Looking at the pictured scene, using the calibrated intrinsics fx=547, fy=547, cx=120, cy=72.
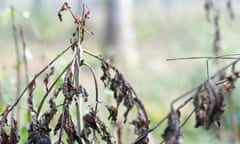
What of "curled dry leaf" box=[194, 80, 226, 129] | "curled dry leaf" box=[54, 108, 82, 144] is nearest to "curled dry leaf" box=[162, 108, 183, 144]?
"curled dry leaf" box=[194, 80, 226, 129]

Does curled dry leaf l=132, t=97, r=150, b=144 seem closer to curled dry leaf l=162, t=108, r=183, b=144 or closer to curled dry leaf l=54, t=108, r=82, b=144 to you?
curled dry leaf l=54, t=108, r=82, b=144

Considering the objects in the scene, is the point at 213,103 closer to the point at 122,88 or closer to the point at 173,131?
the point at 173,131

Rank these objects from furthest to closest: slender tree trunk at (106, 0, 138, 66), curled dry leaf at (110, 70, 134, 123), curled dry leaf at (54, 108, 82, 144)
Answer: slender tree trunk at (106, 0, 138, 66) < curled dry leaf at (110, 70, 134, 123) < curled dry leaf at (54, 108, 82, 144)

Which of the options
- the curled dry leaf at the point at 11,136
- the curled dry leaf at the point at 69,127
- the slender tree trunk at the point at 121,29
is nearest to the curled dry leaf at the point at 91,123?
the curled dry leaf at the point at 69,127

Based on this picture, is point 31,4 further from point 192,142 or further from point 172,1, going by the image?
point 192,142

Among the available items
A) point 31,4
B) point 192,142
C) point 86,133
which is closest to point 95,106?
point 86,133

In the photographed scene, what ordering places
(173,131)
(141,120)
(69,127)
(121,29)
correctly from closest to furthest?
(173,131) < (69,127) < (141,120) < (121,29)

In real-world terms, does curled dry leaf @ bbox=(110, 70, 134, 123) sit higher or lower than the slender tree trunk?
lower

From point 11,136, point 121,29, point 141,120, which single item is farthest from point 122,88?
point 121,29

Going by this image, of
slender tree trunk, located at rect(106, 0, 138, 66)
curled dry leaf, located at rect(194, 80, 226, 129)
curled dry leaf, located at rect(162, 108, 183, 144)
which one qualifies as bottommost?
curled dry leaf, located at rect(162, 108, 183, 144)

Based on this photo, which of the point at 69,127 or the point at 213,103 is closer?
the point at 213,103

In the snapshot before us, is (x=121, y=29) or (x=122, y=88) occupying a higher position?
(x=121, y=29)
